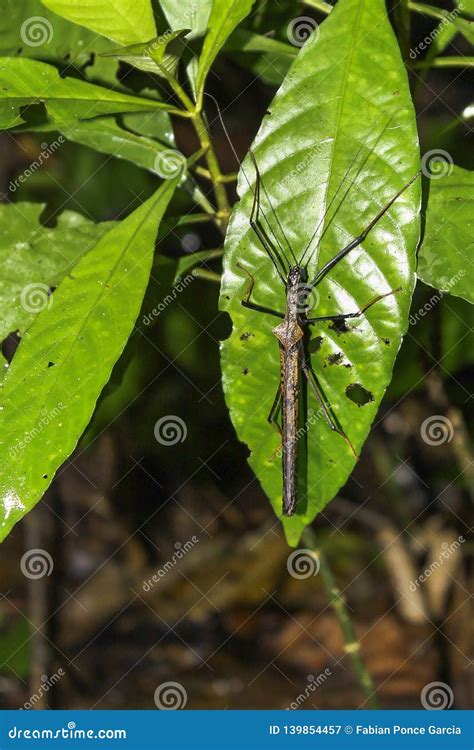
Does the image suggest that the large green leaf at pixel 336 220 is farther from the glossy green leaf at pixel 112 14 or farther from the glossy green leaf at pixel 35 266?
the glossy green leaf at pixel 35 266

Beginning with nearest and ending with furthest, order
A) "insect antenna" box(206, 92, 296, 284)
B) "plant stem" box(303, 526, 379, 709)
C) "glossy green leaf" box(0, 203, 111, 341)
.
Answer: "insect antenna" box(206, 92, 296, 284), "glossy green leaf" box(0, 203, 111, 341), "plant stem" box(303, 526, 379, 709)

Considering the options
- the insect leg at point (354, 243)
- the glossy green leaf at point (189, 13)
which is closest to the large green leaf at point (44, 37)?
the glossy green leaf at point (189, 13)

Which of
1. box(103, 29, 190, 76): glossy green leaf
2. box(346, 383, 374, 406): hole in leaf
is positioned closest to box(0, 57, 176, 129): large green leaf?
box(103, 29, 190, 76): glossy green leaf

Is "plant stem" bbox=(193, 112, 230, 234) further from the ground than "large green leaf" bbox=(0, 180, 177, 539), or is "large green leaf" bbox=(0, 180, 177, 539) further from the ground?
"plant stem" bbox=(193, 112, 230, 234)

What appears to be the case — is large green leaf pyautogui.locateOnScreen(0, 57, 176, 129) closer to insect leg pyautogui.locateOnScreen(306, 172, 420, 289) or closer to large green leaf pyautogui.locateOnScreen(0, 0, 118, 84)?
large green leaf pyautogui.locateOnScreen(0, 0, 118, 84)

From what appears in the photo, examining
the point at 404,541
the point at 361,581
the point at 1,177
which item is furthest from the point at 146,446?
the point at 1,177

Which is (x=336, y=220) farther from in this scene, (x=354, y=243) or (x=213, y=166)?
(x=213, y=166)

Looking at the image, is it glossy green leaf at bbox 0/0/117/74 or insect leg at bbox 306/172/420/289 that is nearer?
insect leg at bbox 306/172/420/289

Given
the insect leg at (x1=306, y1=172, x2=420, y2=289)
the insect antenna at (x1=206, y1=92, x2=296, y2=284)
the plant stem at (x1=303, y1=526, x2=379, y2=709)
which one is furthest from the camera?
the plant stem at (x1=303, y1=526, x2=379, y2=709)
